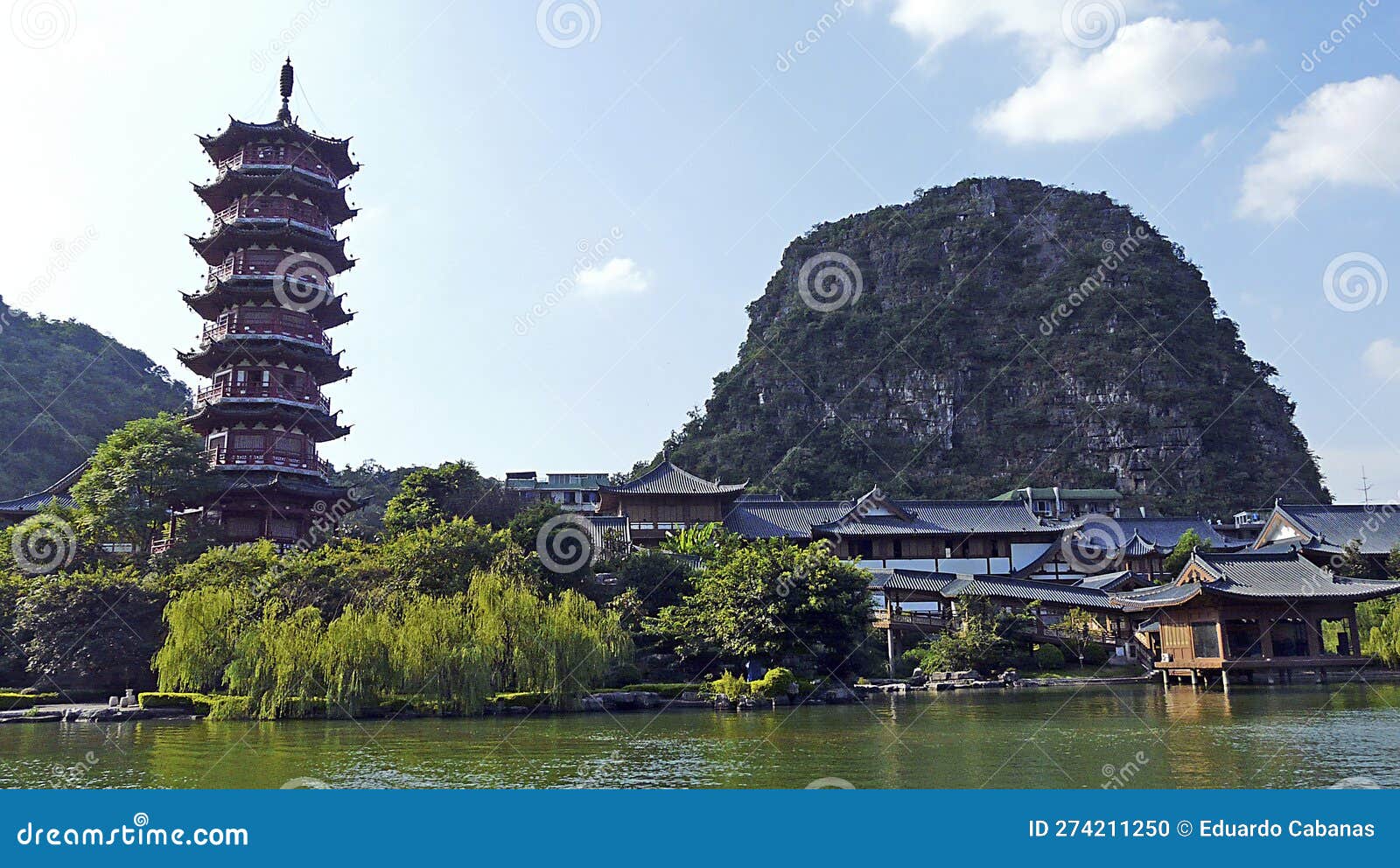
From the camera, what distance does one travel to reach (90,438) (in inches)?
2009

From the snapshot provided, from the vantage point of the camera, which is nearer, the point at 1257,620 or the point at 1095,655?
the point at 1257,620

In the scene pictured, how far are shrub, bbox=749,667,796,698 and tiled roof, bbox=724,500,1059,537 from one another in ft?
56.4

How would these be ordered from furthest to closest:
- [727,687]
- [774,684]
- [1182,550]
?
[1182,550], [727,687], [774,684]

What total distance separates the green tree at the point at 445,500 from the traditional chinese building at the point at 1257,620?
19465 millimetres

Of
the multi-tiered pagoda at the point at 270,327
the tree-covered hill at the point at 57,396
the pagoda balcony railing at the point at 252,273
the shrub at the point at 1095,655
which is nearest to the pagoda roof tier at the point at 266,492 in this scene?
the multi-tiered pagoda at the point at 270,327

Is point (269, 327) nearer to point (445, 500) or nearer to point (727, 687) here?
point (445, 500)

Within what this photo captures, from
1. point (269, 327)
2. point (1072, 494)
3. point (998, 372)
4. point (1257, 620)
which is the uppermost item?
point (998, 372)

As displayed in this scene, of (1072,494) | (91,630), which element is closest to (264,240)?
(91,630)

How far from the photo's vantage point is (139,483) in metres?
26.1

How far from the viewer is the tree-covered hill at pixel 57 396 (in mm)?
48250

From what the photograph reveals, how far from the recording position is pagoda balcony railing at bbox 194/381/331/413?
29672mm

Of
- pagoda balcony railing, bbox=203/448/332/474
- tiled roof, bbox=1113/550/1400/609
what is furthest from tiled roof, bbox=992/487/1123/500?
pagoda balcony railing, bbox=203/448/332/474

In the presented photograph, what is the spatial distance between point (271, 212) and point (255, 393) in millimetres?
6253

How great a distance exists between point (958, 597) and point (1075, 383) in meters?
53.4
